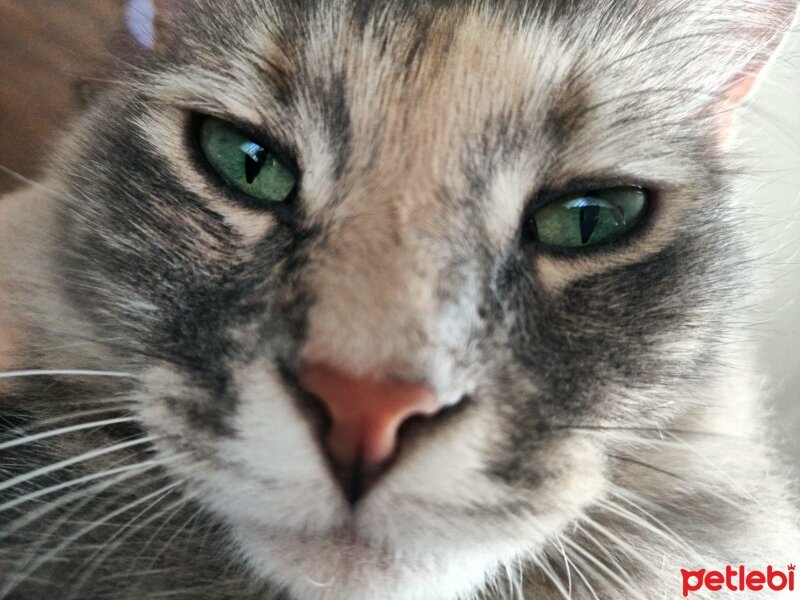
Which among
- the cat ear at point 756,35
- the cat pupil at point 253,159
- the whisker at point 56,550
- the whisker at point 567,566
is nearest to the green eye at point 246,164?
the cat pupil at point 253,159

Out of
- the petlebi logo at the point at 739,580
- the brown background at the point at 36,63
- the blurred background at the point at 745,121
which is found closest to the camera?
the petlebi logo at the point at 739,580

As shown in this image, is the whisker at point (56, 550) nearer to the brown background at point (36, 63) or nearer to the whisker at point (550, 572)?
the whisker at point (550, 572)

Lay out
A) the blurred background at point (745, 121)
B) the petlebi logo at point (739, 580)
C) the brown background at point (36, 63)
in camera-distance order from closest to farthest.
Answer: the petlebi logo at point (739, 580)
the blurred background at point (745, 121)
the brown background at point (36, 63)

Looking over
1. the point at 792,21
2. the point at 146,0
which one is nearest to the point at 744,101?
the point at 792,21

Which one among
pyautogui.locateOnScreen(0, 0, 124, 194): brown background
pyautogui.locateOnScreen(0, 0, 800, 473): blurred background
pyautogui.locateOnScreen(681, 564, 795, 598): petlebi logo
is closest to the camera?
pyautogui.locateOnScreen(681, 564, 795, 598): petlebi logo

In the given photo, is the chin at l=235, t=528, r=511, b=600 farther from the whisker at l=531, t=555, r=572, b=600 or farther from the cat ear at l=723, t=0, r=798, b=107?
the cat ear at l=723, t=0, r=798, b=107

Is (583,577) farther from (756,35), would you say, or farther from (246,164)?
(756,35)

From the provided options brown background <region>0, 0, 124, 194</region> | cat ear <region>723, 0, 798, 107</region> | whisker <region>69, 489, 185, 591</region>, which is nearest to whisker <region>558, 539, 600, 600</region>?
whisker <region>69, 489, 185, 591</region>
